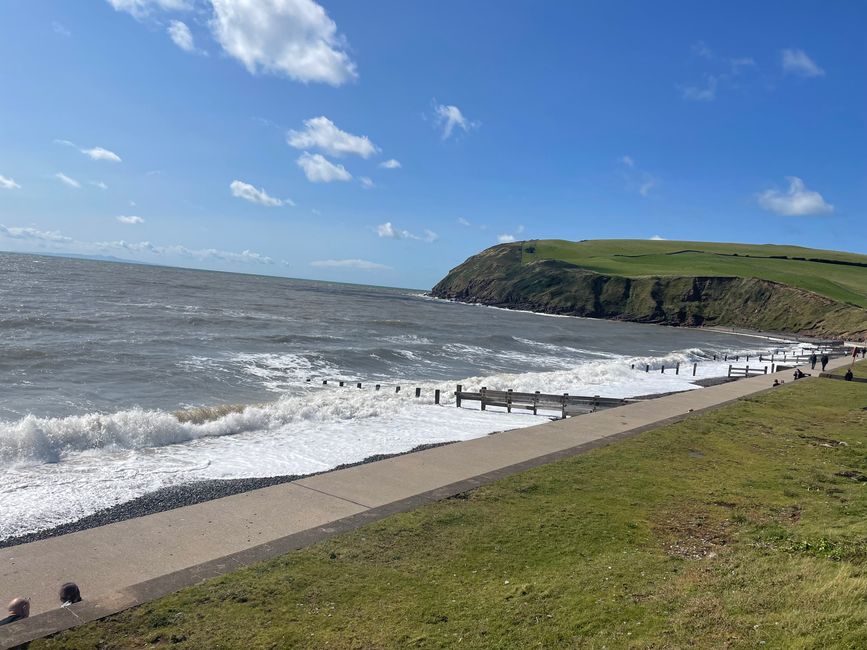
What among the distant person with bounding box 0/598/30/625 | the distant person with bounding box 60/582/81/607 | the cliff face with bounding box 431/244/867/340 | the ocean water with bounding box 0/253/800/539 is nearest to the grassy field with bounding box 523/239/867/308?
the cliff face with bounding box 431/244/867/340

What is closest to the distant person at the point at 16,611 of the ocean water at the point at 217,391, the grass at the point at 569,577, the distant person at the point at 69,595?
the distant person at the point at 69,595

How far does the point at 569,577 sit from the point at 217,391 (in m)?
20.9

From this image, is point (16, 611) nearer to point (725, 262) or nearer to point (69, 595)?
point (69, 595)

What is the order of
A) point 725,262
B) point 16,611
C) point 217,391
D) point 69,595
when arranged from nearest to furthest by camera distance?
point 16,611, point 69,595, point 217,391, point 725,262

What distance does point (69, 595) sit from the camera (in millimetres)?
6184

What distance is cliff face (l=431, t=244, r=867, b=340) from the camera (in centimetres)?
9994

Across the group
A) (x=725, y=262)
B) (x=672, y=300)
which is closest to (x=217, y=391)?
(x=672, y=300)

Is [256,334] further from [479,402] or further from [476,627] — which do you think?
[476,627]

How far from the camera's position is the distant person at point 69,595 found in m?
6.16

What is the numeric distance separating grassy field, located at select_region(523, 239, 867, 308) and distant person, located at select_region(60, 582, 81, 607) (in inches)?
4748

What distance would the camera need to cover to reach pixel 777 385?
27.9 m

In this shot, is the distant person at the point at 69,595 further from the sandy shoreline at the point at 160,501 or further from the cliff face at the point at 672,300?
the cliff face at the point at 672,300

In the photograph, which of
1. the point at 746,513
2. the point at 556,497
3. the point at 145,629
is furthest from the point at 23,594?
the point at 746,513

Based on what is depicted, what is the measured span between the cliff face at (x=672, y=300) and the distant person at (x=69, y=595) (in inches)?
3904
